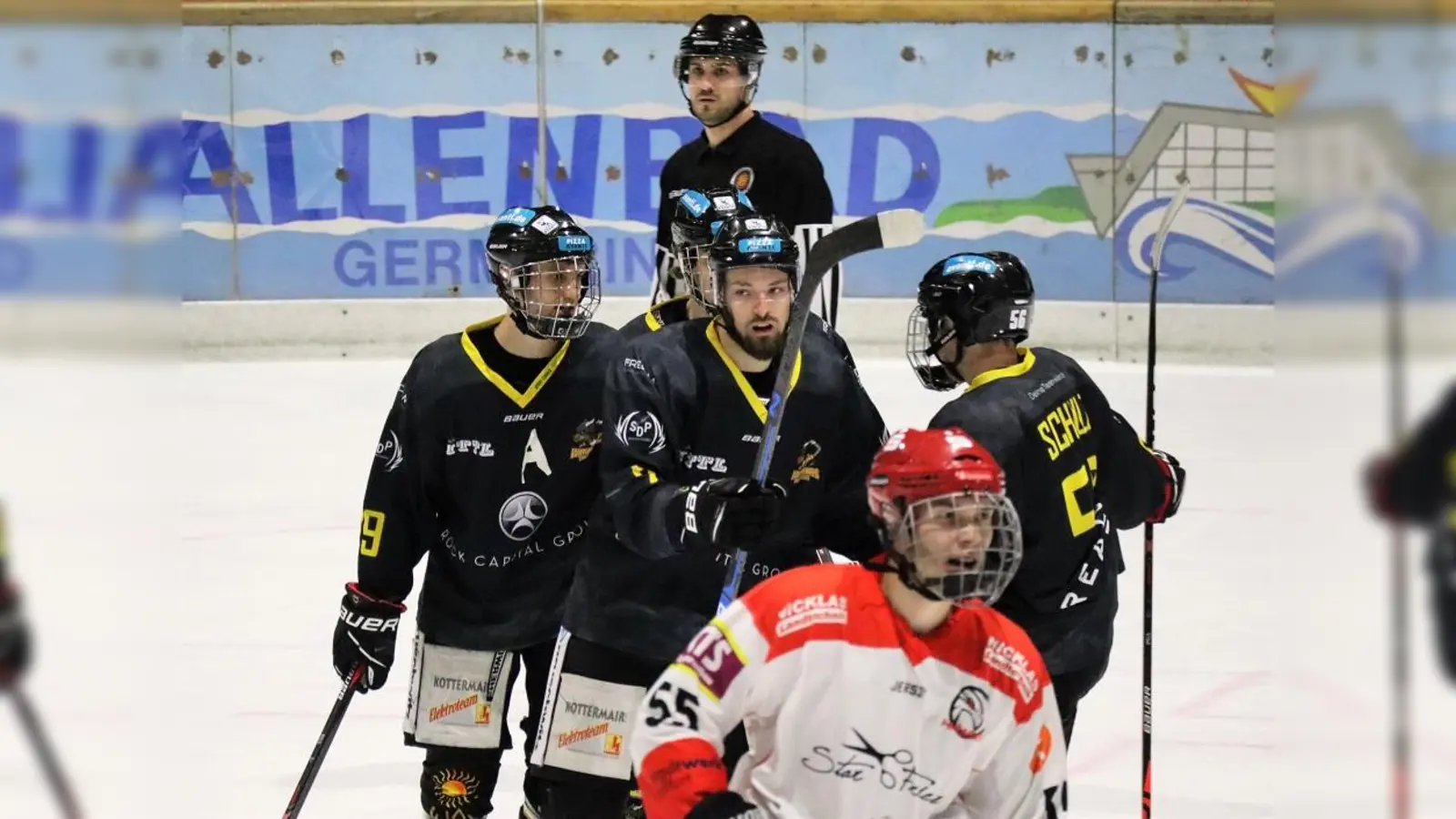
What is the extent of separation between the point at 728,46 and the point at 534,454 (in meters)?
1.66

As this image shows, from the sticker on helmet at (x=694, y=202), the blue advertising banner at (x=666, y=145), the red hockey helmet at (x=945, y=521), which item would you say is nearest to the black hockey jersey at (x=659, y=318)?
the sticker on helmet at (x=694, y=202)

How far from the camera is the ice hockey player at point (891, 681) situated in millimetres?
2066

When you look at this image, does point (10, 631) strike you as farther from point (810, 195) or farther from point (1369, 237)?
point (810, 195)

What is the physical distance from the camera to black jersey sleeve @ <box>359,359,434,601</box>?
3275 millimetres

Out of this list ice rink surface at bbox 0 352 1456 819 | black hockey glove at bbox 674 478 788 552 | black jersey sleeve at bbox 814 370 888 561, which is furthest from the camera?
black jersey sleeve at bbox 814 370 888 561

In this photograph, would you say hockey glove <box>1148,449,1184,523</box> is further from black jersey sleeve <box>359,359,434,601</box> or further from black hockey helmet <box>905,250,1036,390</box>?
black jersey sleeve <box>359,359,434,601</box>

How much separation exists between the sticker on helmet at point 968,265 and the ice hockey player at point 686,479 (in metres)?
0.23

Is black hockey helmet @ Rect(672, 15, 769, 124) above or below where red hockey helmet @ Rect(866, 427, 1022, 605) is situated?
above

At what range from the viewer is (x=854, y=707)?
211cm

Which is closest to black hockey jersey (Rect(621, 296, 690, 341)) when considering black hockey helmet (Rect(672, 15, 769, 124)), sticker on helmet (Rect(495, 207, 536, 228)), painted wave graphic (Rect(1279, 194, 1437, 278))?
sticker on helmet (Rect(495, 207, 536, 228))

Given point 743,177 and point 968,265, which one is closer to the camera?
point 968,265

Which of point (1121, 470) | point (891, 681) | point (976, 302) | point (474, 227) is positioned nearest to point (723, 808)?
point (891, 681)

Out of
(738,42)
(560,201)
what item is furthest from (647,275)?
(738,42)

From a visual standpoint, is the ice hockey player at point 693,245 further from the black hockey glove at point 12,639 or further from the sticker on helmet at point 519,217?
the black hockey glove at point 12,639
